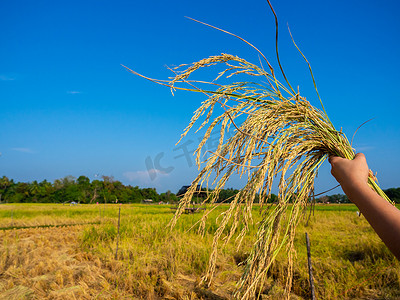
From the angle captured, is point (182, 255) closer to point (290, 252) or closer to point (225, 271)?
point (225, 271)

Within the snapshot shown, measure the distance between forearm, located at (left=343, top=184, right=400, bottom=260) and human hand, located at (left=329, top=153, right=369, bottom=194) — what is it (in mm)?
88

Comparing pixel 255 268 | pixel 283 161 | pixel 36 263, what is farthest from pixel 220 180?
pixel 36 263

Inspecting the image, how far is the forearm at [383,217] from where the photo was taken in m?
0.69

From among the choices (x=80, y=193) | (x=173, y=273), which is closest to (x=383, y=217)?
(x=173, y=273)

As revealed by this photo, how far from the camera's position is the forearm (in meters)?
0.69

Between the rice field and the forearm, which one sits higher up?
the forearm

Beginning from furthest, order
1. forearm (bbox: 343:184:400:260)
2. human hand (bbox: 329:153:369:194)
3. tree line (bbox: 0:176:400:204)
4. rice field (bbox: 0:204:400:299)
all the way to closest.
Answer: tree line (bbox: 0:176:400:204), rice field (bbox: 0:204:400:299), human hand (bbox: 329:153:369:194), forearm (bbox: 343:184:400:260)

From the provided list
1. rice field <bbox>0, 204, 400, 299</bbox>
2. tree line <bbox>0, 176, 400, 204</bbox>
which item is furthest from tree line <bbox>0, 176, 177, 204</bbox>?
rice field <bbox>0, 204, 400, 299</bbox>

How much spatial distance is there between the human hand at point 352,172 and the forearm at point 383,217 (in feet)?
0.29

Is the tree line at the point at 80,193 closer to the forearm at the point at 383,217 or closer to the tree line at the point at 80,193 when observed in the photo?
the tree line at the point at 80,193

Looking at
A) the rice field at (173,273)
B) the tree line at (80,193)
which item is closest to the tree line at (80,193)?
the tree line at (80,193)

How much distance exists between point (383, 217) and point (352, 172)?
35cm

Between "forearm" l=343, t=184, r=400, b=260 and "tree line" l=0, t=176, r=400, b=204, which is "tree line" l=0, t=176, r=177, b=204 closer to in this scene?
"tree line" l=0, t=176, r=400, b=204

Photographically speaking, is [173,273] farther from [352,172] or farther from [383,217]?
[383,217]
